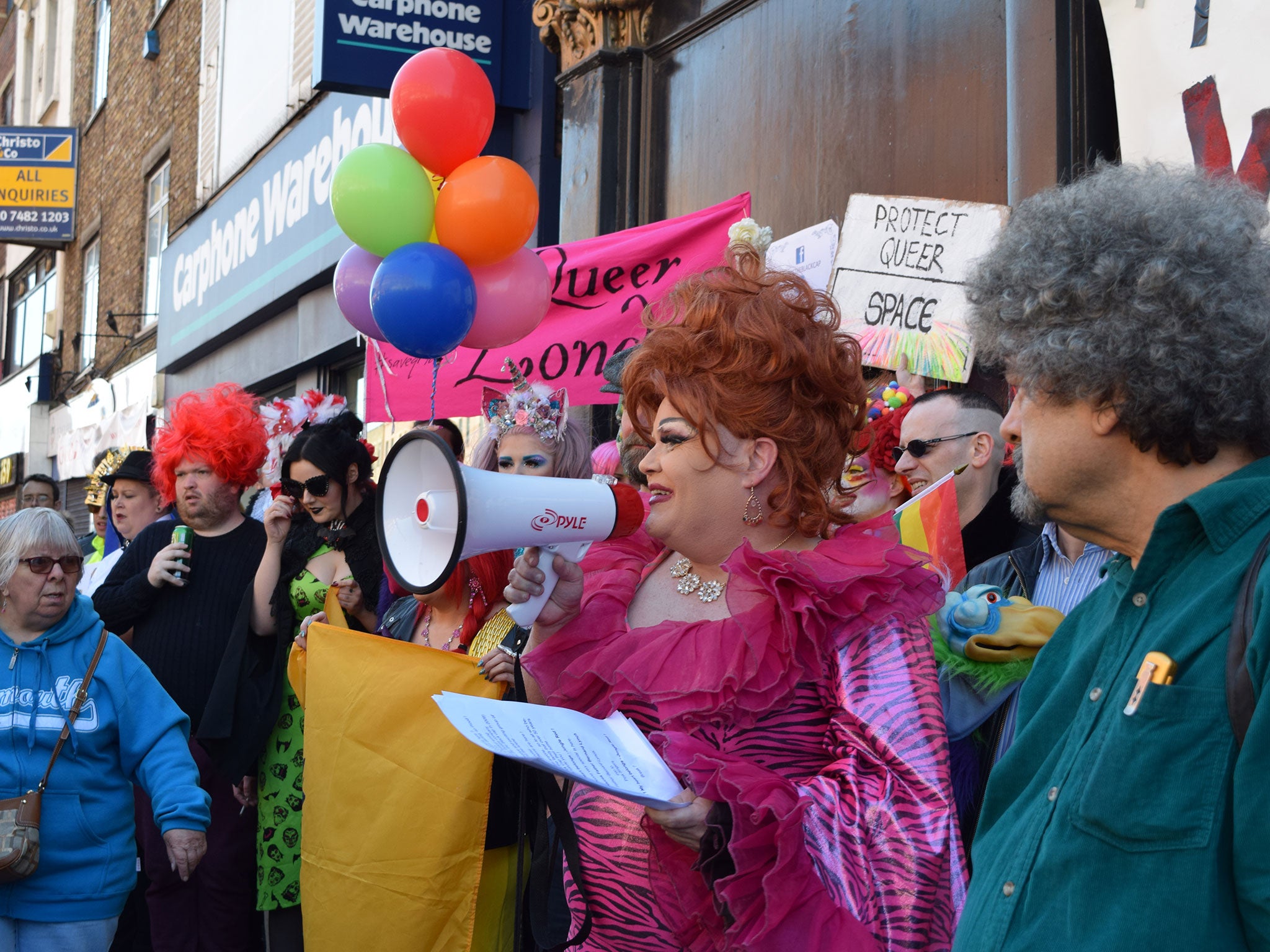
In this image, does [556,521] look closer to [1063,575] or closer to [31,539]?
[1063,575]

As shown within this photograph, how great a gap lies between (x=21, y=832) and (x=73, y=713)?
351mm

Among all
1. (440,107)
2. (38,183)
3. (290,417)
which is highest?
(38,183)

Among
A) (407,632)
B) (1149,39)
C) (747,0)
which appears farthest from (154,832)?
(747,0)

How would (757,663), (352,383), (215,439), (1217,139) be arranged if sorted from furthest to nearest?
(352,383)
(215,439)
(1217,139)
(757,663)

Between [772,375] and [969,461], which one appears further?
[969,461]

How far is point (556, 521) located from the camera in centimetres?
215

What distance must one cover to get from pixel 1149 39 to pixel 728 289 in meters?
1.91

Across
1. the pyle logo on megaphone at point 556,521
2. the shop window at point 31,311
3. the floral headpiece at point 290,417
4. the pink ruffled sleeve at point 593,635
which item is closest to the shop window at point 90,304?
the shop window at point 31,311

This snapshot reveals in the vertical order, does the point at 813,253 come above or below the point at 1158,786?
above

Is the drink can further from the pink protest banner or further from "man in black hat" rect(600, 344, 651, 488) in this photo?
"man in black hat" rect(600, 344, 651, 488)

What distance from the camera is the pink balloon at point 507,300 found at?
14.1 ft

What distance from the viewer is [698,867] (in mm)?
1780

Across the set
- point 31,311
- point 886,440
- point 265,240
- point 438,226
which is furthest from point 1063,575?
point 31,311

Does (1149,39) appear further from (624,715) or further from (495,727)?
(495,727)
